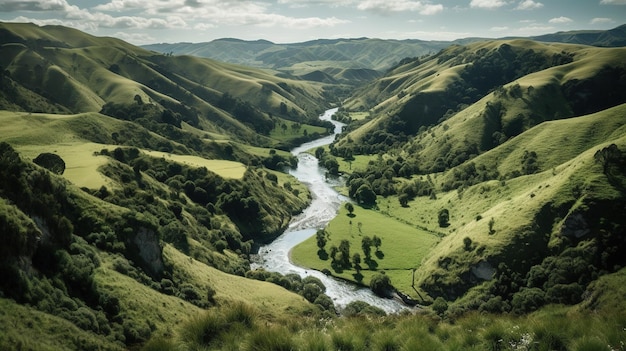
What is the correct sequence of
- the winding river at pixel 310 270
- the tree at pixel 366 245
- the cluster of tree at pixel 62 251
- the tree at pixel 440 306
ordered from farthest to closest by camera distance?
the tree at pixel 366 245
the winding river at pixel 310 270
the tree at pixel 440 306
the cluster of tree at pixel 62 251

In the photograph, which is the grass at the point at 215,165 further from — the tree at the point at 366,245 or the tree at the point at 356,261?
the tree at the point at 356,261

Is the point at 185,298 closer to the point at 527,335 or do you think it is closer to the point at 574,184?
the point at 527,335

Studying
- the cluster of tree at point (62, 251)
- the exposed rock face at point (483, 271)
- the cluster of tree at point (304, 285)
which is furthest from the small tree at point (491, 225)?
the cluster of tree at point (62, 251)

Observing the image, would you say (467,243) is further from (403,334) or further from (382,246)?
(403,334)

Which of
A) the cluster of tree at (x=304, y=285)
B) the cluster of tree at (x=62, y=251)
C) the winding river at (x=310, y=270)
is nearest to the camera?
the cluster of tree at (x=62, y=251)

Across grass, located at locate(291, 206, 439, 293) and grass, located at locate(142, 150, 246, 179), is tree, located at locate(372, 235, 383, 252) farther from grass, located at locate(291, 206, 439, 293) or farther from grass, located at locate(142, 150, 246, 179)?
grass, located at locate(142, 150, 246, 179)

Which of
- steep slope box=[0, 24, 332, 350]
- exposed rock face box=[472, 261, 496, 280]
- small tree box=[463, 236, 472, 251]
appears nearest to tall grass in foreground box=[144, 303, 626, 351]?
steep slope box=[0, 24, 332, 350]

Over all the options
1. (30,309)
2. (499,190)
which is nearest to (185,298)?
(30,309)
